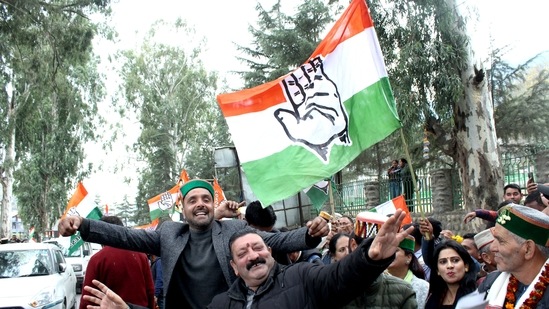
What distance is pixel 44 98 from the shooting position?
24.4 metres

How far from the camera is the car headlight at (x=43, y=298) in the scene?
944 centimetres

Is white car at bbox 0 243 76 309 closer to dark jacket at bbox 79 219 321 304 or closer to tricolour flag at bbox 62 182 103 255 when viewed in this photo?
tricolour flag at bbox 62 182 103 255

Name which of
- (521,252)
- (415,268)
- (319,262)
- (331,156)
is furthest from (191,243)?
(521,252)

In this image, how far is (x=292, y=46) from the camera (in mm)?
24812

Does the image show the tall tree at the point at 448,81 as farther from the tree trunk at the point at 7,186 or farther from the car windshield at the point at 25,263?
the tree trunk at the point at 7,186

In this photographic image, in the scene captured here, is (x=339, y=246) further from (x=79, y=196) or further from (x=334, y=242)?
(x=79, y=196)

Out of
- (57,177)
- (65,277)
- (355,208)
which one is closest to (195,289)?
(65,277)

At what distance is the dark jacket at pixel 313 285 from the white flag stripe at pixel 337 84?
1748mm

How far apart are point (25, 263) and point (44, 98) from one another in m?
14.8

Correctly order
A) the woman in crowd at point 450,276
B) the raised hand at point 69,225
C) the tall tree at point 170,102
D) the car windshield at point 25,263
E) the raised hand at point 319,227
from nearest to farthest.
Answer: the raised hand at point 319,227, the raised hand at point 69,225, the woman in crowd at point 450,276, the car windshield at point 25,263, the tall tree at point 170,102

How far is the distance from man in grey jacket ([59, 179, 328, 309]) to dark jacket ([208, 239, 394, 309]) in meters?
0.70

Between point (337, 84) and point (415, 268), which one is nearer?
point (415, 268)

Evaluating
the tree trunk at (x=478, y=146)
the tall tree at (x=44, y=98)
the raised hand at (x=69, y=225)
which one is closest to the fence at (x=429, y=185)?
the tree trunk at (x=478, y=146)

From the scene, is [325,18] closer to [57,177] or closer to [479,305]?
[57,177]
